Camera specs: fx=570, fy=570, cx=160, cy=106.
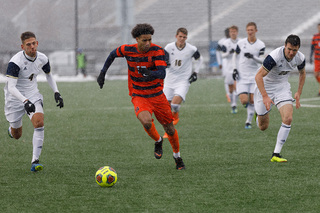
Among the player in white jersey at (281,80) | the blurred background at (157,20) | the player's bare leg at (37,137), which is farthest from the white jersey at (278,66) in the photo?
the blurred background at (157,20)

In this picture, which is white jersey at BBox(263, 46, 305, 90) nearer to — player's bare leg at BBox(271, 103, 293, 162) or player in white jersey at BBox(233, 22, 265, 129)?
player's bare leg at BBox(271, 103, 293, 162)

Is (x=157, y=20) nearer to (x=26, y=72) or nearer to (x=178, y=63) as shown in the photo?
(x=178, y=63)

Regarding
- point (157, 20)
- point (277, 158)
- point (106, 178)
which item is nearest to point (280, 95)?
point (277, 158)

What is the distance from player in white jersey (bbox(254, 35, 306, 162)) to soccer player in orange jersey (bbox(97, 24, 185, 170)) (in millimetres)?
1398

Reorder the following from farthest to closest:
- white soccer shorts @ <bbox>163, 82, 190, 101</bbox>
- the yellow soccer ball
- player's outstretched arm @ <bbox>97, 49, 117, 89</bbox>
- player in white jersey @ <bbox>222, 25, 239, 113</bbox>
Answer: player in white jersey @ <bbox>222, 25, 239, 113</bbox> → white soccer shorts @ <bbox>163, 82, 190, 101</bbox> → player's outstretched arm @ <bbox>97, 49, 117, 89</bbox> → the yellow soccer ball

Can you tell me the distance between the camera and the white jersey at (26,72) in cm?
784

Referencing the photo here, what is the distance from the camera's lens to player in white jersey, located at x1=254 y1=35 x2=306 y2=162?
7.92 metres

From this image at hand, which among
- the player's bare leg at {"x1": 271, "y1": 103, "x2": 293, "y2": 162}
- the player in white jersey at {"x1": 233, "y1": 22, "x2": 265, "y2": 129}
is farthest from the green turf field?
the player in white jersey at {"x1": 233, "y1": 22, "x2": 265, "y2": 129}

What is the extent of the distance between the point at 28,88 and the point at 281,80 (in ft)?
12.4

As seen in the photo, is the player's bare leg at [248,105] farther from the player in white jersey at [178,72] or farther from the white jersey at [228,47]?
the white jersey at [228,47]

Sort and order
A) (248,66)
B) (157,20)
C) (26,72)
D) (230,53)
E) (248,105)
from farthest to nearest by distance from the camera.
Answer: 1. (157,20)
2. (230,53)
3. (248,66)
4. (248,105)
5. (26,72)

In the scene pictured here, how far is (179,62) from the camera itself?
464 inches

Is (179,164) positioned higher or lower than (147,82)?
lower

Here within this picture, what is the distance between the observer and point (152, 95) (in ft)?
25.7
